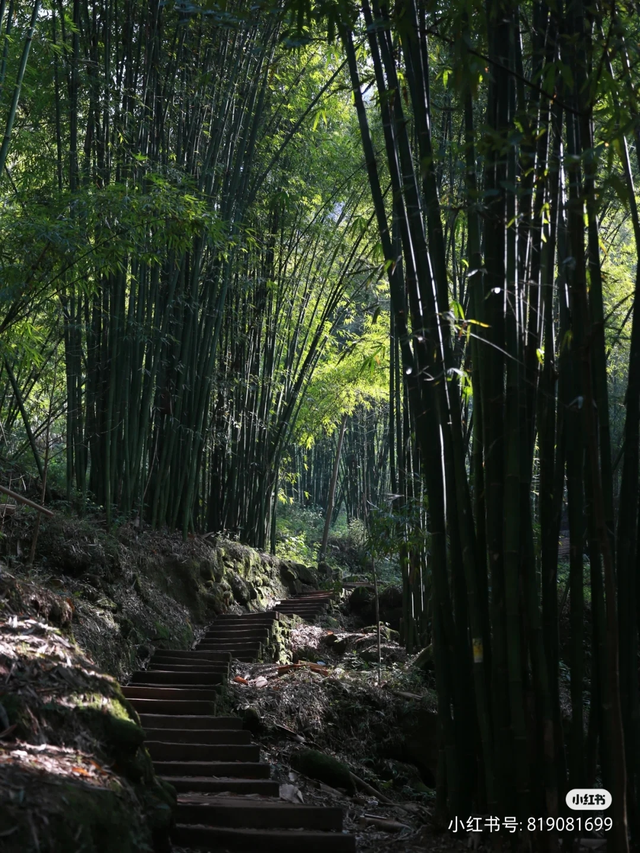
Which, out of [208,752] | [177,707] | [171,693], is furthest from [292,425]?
[208,752]

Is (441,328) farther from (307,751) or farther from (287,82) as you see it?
(287,82)

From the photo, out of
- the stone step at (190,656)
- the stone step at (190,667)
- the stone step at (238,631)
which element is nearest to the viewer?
the stone step at (190,667)

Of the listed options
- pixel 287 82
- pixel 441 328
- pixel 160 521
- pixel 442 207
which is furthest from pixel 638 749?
pixel 287 82

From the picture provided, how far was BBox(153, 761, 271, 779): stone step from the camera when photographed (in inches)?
105

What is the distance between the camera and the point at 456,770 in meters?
2.09

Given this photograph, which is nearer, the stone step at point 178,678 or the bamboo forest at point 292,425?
the bamboo forest at point 292,425

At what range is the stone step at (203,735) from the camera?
116 inches

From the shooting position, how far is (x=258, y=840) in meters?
2.04

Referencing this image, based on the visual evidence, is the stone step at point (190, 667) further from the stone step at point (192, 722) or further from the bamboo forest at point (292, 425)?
the stone step at point (192, 722)

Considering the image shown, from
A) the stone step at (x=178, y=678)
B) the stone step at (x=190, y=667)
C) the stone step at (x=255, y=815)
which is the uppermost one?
the stone step at (x=190, y=667)

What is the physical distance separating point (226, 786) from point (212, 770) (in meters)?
0.19

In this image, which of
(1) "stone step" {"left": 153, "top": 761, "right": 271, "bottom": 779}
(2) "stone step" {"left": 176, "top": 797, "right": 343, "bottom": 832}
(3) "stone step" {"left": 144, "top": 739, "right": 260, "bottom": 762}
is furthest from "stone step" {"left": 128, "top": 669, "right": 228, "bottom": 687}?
(2) "stone step" {"left": 176, "top": 797, "right": 343, "bottom": 832}

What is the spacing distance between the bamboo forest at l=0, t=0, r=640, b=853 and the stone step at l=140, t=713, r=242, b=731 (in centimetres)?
1

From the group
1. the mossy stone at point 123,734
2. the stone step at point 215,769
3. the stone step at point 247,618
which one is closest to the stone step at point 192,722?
the stone step at point 215,769
